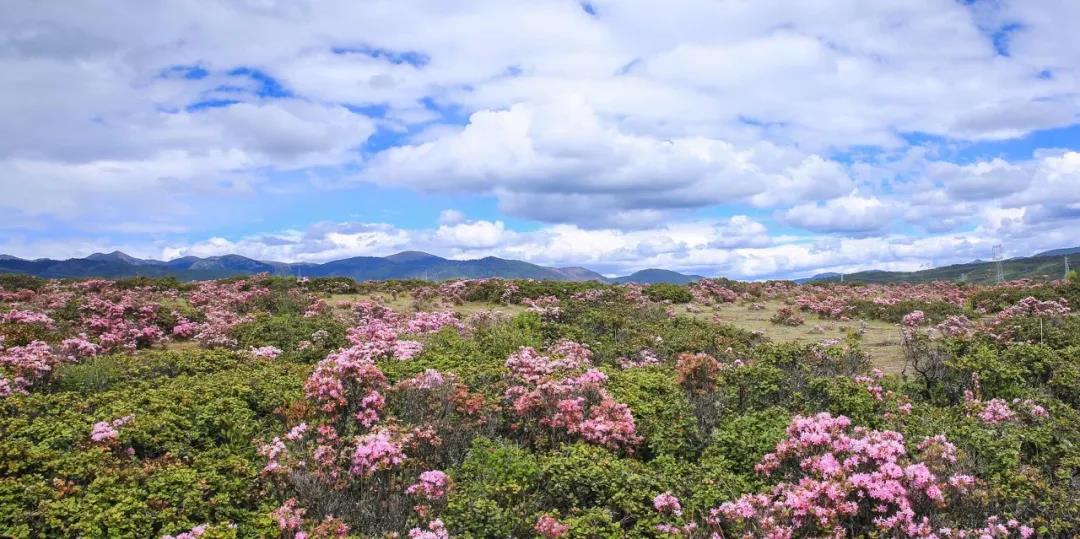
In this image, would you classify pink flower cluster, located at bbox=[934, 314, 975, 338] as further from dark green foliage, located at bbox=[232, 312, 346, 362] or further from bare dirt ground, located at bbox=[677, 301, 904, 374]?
dark green foliage, located at bbox=[232, 312, 346, 362]

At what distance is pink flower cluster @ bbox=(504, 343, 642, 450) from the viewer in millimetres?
8242

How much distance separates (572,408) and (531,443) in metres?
0.88

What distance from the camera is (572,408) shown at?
28.1 feet

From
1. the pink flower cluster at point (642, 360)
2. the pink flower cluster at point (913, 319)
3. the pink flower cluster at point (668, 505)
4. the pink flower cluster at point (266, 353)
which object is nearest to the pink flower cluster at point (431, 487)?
the pink flower cluster at point (668, 505)

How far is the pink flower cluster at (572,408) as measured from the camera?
8.24 metres

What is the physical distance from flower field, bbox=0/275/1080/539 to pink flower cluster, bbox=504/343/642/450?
33 mm

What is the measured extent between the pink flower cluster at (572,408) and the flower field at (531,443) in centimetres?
3

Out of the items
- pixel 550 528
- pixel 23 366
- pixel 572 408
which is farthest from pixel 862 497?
pixel 23 366

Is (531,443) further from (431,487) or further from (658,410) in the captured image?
(431,487)

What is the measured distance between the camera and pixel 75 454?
7.09 m

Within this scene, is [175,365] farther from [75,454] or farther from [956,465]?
[956,465]

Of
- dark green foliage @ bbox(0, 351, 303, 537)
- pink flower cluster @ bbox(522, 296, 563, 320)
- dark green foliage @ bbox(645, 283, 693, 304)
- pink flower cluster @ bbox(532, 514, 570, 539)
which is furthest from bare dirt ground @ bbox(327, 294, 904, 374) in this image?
dark green foliage @ bbox(0, 351, 303, 537)

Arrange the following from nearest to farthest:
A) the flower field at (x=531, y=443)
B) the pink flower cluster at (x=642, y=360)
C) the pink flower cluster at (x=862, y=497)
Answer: the pink flower cluster at (x=862, y=497)
the flower field at (x=531, y=443)
the pink flower cluster at (x=642, y=360)

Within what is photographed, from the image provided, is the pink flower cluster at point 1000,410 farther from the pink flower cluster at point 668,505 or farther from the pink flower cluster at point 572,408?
the pink flower cluster at point 668,505
